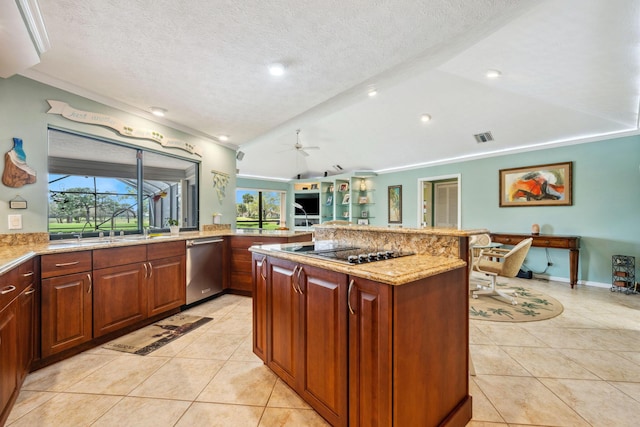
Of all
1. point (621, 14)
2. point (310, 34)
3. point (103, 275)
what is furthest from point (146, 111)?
point (621, 14)

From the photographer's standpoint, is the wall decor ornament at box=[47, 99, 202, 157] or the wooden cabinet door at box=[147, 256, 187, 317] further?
the wooden cabinet door at box=[147, 256, 187, 317]

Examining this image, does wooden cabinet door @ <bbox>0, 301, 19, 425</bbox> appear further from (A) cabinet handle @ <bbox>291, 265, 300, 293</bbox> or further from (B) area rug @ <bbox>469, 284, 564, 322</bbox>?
(B) area rug @ <bbox>469, 284, 564, 322</bbox>

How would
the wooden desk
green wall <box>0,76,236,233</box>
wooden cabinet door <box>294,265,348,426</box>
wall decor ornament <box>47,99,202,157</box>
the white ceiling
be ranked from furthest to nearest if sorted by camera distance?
the wooden desk, wall decor ornament <box>47,99,202,157</box>, green wall <box>0,76,236,233</box>, the white ceiling, wooden cabinet door <box>294,265,348,426</box>

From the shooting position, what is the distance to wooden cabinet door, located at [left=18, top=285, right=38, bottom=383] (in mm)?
1690

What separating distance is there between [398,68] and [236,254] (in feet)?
10.2

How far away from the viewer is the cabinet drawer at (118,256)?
231 centimetres

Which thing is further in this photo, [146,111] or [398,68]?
[146,111]

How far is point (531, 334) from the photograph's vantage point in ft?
8.58

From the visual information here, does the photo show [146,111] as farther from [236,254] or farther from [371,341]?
[371,341]

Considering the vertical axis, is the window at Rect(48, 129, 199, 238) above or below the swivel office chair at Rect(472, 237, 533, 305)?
Answer: above

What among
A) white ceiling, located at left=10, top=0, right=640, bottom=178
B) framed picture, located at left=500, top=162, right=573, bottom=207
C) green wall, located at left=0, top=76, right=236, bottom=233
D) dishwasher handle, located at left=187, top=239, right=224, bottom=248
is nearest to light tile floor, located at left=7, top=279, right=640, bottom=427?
dishwasher handle, located at left=187, top=239, right=224, bottom=248

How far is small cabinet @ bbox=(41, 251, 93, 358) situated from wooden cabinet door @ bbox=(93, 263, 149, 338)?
6 cm

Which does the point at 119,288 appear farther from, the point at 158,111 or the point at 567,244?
the point at 567,244

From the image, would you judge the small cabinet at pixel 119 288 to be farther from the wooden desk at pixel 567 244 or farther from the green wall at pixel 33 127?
the wooden desk at pixel 567 244
